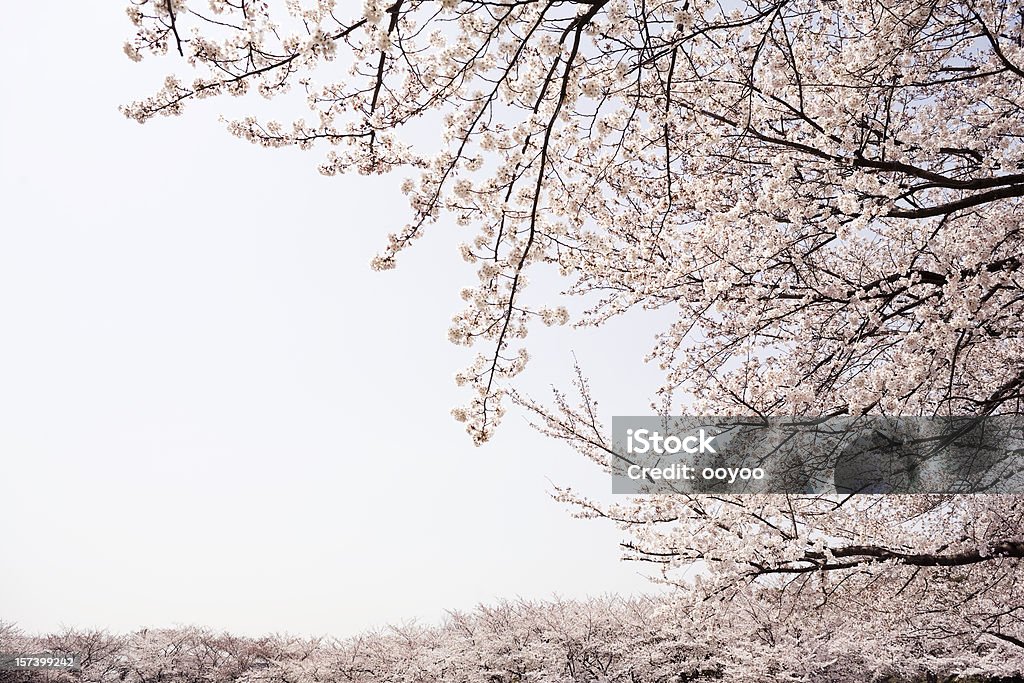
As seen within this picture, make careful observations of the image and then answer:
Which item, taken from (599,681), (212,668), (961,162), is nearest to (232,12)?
(961,162)

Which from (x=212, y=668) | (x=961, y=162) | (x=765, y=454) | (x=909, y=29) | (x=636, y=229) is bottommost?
(x=212, y=668)

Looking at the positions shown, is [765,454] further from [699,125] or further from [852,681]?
[852,681]

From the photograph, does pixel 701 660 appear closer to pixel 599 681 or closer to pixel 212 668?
pixel 599 681

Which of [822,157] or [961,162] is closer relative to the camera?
[822,157]

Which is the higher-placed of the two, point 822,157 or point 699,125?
point 699,125

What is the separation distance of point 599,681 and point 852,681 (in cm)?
309

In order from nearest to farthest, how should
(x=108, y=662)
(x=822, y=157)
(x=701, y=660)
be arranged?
(x=822, y=157)
(x=701, y=660)
(x=108, y=662)

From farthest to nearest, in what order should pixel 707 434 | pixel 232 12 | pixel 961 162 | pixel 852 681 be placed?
pixel 852 681
pixel 707 434
pixel 961 162
pixel 232 12

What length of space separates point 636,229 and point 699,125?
0.70 m

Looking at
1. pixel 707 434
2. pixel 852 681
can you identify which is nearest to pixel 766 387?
pixel 707 434

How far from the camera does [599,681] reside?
8.73 metres

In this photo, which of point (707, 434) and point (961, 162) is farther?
point (707, 434)

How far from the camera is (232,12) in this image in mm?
1858

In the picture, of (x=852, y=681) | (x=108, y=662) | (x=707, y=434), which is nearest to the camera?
(x=707, y=434)
